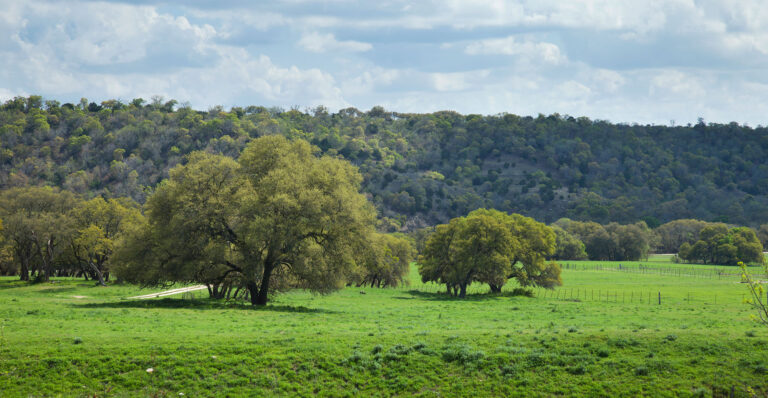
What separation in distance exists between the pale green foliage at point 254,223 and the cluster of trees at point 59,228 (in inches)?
1118

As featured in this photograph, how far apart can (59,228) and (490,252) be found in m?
46.9

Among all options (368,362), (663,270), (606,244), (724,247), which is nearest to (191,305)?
(368,362)

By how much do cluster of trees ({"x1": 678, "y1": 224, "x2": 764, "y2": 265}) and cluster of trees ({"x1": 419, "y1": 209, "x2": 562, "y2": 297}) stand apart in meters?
87.6

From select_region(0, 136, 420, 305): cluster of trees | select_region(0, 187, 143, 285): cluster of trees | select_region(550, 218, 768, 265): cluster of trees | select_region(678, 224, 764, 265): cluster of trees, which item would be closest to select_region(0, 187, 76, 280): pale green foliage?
select_region(0, 187, 143, 285): cluster of trees

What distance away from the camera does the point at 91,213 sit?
74125mm

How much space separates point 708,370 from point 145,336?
20470 mm

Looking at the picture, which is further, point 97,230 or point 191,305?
point 97,230

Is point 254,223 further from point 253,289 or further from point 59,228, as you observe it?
point 59,228

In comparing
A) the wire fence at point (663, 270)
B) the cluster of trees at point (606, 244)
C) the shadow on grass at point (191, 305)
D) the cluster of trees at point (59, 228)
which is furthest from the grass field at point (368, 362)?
the cluster of trees at point (606, 244)

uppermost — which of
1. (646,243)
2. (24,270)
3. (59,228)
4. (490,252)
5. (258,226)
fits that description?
(258,226)

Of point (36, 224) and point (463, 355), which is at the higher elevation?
point (36, 224)

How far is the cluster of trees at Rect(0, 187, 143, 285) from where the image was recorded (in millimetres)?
68312

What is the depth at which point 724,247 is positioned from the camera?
14438 centimetres

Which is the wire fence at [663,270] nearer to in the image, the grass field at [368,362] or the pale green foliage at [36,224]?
the pale green foliage at [36,224]
